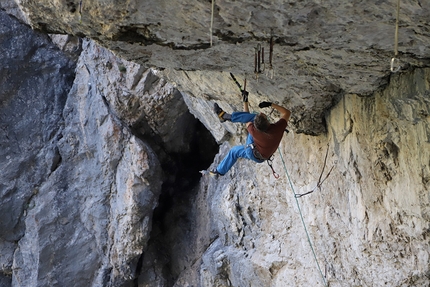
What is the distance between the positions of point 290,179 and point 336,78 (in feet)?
11.6

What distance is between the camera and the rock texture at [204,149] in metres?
4.58

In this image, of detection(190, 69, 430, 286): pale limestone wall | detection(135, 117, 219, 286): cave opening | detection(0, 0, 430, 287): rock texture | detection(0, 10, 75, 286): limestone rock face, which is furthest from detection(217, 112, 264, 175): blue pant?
detection(0, 10, 75, 286): limestone rock face

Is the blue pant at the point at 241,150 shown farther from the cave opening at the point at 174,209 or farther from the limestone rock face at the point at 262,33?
the cave opening at the point at 174,209

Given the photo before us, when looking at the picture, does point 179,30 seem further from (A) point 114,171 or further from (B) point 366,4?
(A) point 114,171

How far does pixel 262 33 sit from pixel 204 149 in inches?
445

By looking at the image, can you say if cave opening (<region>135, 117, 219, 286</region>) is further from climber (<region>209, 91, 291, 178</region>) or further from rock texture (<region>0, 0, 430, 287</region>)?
climber (<region>209, 91, 291, 178</region>)

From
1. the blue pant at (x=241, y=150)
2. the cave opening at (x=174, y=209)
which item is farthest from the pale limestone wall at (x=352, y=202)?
the cave opening at (x=174, y=209)

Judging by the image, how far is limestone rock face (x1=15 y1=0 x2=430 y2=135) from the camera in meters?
4.04

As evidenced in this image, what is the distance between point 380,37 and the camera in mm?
4352

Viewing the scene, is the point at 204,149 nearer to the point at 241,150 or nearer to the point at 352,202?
the point at 241,150

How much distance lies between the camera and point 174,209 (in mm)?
15117

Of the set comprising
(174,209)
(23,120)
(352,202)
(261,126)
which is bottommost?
(174,209)

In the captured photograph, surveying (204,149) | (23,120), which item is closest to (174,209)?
(204,149)

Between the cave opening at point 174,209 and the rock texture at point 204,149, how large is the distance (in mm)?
42
